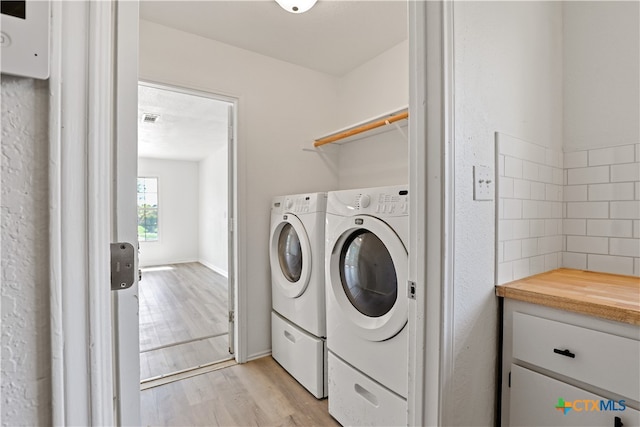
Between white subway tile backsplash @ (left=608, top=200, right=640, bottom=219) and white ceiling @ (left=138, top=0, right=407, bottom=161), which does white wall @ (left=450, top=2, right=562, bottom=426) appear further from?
white ceiling @ (left=138, top=0, right=407, bottom=161)

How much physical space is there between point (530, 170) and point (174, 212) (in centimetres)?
656

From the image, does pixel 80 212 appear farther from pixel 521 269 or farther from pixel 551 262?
pixel 551 262

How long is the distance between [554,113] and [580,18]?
1.56 feet

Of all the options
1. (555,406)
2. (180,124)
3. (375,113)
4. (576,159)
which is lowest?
(555,406)

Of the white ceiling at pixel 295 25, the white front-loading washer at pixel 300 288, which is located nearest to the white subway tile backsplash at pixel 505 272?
the white front-loading washer at pixel 300 288

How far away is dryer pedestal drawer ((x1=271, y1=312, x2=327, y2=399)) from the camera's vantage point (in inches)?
71.7

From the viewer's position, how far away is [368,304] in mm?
1473

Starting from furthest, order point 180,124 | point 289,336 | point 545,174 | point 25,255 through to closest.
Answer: point 180,124
point 289,336
point 545,174
point 25,255

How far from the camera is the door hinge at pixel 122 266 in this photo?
18.8 inches

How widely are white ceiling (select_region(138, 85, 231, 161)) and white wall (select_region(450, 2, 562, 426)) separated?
1.76 m

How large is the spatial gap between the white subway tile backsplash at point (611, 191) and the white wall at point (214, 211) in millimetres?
4778

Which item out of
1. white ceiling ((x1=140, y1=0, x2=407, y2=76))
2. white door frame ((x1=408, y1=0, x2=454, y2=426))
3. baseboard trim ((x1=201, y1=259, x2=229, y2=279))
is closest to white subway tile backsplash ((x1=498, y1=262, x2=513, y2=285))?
white door frame ((x1=408, y1=0, x2=454, y2=426))

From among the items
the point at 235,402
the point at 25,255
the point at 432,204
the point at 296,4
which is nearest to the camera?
the point at 25,255

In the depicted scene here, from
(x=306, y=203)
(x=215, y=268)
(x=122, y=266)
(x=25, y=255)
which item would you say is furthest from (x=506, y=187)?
(x=215, y=268)
